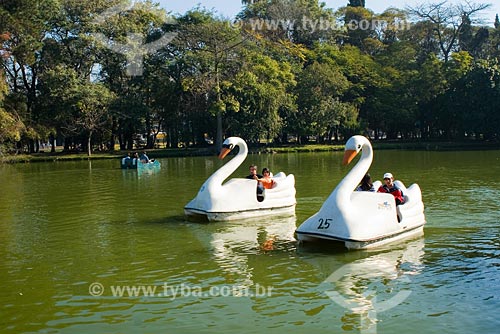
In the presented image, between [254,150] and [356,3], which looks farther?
[356,3]

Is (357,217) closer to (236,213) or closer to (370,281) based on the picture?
(370,281)

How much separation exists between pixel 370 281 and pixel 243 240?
4188 millimetres

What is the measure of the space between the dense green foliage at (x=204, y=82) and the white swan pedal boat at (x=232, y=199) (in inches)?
1360

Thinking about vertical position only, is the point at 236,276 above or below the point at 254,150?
below

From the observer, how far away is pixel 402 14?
82.4 m

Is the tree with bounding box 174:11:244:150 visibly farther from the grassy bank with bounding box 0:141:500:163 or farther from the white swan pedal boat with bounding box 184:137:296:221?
the white swan pedal boat with bounding box 184:137:296:221

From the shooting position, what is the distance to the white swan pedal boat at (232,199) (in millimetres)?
15438

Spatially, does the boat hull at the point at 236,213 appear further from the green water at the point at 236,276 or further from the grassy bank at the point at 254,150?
the grassy bank at the point at 254,150

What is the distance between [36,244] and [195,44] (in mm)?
48072

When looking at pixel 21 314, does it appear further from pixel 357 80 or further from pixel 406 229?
pixel 357 80

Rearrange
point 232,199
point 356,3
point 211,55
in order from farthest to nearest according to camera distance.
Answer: point 356,3, point 211,55, point 232,199

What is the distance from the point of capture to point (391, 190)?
13.2 metres

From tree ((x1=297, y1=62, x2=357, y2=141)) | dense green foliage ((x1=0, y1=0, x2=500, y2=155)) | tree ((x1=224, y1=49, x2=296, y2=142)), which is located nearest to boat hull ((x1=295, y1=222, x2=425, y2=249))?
dense green foliage ((x1=0, y1=0, x2=500, y2=155))

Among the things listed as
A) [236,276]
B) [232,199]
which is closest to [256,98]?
[232,199]
